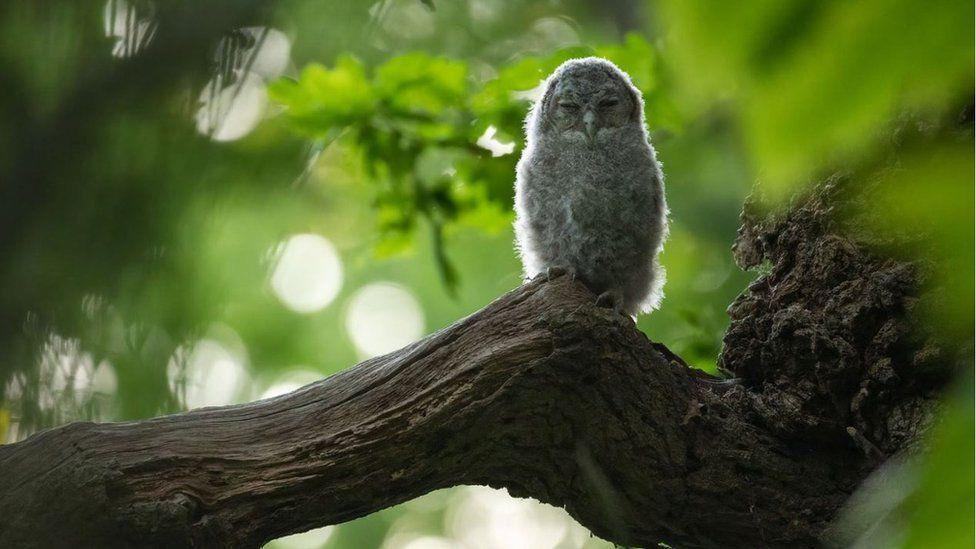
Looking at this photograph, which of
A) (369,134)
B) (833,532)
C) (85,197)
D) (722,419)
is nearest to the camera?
(85,197)

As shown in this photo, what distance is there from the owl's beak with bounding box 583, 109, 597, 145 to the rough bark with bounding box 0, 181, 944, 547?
0.95 metres

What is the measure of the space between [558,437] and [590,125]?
149 cm

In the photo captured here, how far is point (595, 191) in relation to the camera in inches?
140

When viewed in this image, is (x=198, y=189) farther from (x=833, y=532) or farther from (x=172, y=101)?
(x=833, y=532)

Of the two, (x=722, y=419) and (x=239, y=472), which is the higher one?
(x=239, y=472)

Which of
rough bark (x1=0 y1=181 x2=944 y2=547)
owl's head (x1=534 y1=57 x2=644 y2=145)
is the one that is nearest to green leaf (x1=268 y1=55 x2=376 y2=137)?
owl's head (x1=534 y1=57 x2=644 y2=145)

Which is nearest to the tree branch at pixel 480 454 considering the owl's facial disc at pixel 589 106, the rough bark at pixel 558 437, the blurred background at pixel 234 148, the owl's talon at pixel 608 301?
the rough bark at pixel 558 437

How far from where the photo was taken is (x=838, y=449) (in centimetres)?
293

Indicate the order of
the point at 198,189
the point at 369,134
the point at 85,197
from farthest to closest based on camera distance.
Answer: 1. the point at 369,134
2. the point at 198,189
3. the point at 85,197

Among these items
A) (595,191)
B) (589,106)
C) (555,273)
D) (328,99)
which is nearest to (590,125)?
(589,106)

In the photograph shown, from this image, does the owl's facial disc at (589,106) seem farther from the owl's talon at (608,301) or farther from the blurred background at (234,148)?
the owl's talon at (608,301)

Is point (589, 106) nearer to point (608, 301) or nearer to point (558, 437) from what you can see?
point (608, 301)

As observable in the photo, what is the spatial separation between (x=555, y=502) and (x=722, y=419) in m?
0.63

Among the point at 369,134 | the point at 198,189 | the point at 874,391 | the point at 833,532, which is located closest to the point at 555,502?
the point at 833,532
